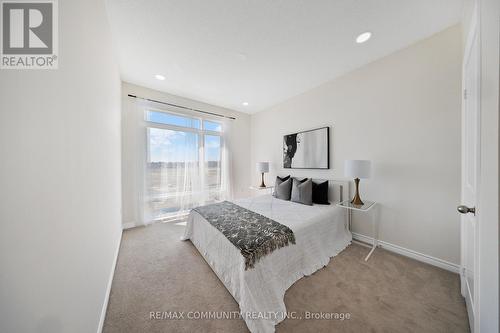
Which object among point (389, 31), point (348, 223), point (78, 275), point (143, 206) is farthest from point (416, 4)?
point (143, 206)

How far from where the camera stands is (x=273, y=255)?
1.50m

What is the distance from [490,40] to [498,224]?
2.56ft

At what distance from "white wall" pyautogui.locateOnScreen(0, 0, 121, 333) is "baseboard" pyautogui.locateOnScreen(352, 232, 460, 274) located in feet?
10.0

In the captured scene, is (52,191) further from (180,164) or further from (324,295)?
(180,164)

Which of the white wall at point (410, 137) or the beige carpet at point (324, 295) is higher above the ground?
the white wall at point (410, 137)

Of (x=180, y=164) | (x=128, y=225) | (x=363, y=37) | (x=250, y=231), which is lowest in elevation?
(x=128, y=225)

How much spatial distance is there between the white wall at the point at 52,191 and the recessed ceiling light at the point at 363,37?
99.4 inches

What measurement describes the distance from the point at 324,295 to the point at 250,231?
0.88 meters

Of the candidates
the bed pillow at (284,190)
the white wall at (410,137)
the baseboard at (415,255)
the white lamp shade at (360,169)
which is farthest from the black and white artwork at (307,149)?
the baseboard at (415,255)

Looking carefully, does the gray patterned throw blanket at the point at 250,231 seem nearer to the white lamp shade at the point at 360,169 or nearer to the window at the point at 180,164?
the white lamp shade at the point at 360,169

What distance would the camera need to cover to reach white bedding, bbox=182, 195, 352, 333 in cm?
129

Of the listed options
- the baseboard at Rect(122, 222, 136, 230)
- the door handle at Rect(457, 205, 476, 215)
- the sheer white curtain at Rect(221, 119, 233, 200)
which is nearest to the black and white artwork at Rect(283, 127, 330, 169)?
the sheer white curtain at Rect(221, 119, 233, 200)

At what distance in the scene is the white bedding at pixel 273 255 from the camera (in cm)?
129

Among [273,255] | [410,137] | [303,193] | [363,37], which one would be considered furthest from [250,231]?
[363,37]
